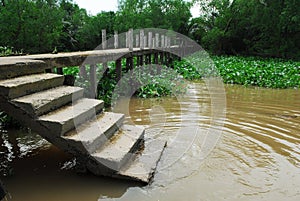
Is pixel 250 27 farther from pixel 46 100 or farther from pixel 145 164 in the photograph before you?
pixel 46 100

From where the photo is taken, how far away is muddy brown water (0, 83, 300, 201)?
9.85 feet

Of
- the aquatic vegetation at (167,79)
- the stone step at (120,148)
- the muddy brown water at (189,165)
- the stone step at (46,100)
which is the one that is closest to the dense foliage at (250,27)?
the aquatic vegetation at (167,79)

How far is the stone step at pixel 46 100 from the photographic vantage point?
3.00 meters

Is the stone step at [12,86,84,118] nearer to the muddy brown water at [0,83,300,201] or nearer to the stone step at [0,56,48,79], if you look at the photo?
the stone step at [0,56,48,79]

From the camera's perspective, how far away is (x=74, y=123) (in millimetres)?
3299

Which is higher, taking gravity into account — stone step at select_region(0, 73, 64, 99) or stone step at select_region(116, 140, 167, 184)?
stone step at select_region(0, 73, 64, 99)

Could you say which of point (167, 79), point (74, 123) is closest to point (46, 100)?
point (74, 123)

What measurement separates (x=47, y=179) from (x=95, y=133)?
27.0 inches

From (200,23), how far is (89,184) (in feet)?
84.3

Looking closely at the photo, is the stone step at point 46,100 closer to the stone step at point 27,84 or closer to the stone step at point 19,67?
the stone step at point 27,84

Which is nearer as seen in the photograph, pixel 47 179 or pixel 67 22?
pixel 47 179

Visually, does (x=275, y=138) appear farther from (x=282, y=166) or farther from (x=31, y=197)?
(x=31, y=197)

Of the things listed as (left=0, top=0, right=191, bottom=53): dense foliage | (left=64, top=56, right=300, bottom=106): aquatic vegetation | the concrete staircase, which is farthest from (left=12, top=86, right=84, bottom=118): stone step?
(left=0, top=0, right=191, bottom=53): dense foliage

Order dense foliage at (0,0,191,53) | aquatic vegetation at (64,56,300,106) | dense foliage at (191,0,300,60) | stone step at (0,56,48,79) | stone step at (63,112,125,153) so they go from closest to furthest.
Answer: stone step at (63,112,125,153) → stone step at (0,56,48,79) → aquatic vegetation at (64,56,300,106) → dense foliage at (0,0,191,53) → dense foliage at (191,0,300,60)
